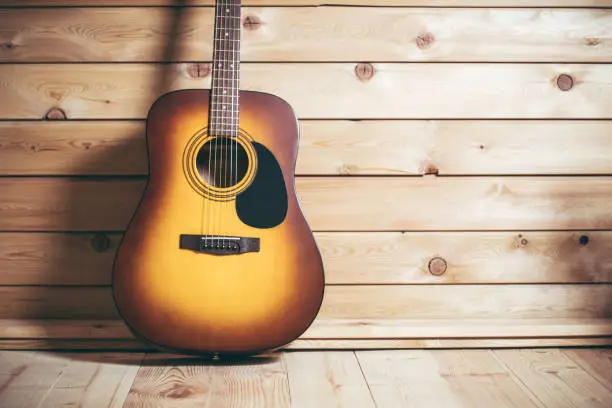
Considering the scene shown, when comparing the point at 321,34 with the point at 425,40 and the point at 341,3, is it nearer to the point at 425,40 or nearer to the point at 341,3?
the point at 341,3

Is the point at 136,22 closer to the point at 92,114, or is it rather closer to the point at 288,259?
the point at 92,114

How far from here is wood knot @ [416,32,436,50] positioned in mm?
1344

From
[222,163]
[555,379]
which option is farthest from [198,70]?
[555,379]

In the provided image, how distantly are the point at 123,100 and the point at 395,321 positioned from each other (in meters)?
0.87

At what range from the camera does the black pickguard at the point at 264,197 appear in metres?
1.16

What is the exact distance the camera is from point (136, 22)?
1322 millimetres

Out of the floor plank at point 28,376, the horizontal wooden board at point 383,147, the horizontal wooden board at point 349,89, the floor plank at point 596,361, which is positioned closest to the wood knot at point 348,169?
the horizontal wooden board at point 383,147

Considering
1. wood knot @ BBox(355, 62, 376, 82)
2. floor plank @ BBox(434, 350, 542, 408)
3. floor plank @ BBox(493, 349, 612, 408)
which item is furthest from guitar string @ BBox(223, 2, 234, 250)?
floor plank @ BBox(493, 349, 612, 408)

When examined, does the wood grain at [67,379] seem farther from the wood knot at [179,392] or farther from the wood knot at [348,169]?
the wood knot at [348,169]

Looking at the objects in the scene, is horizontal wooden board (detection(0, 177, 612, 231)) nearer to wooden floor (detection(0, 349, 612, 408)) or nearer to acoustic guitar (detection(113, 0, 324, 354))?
acoustic guitar (detection(113, 0, 324, 354))

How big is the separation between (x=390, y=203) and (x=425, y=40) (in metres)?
0.41

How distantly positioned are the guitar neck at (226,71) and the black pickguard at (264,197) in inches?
3.1

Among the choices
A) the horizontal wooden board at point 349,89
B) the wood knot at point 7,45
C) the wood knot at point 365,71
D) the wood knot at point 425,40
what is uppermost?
the wood knot at point 425,40

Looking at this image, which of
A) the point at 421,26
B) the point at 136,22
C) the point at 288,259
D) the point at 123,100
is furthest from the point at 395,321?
the point at 136,22
